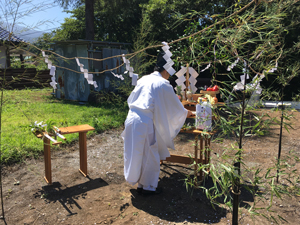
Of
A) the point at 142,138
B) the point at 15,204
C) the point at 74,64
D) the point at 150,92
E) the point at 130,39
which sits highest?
the point at 130,39

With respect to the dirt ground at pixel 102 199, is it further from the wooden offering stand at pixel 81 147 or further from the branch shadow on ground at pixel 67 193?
the wooden offering stand at pixel 81 147

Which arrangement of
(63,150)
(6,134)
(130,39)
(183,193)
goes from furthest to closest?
(130,39), (6,134), (63,150), (183,193)

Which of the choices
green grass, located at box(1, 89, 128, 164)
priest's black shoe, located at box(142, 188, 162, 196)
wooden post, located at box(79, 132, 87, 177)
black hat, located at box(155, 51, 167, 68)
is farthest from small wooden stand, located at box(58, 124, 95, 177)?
black hat, located at box(155, 51, 167, 68)

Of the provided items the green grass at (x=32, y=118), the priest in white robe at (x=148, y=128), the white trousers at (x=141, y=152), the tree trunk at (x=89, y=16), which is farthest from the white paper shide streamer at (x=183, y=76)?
the tree trunk at (x=89, y=16)

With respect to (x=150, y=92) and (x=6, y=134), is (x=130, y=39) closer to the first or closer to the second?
(x=6, y=134)

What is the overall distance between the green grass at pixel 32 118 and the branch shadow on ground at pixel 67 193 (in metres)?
0.89

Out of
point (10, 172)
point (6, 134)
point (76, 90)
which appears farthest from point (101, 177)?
point (76, 90)

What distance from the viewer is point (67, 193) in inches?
130

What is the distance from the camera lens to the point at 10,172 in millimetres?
3883

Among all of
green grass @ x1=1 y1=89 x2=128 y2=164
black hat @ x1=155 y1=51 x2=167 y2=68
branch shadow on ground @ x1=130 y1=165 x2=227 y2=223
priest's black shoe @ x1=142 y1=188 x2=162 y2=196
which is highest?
black hat @ x1=155 y1=51 x2=167 y2=68

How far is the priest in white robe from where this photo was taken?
3.11 metres

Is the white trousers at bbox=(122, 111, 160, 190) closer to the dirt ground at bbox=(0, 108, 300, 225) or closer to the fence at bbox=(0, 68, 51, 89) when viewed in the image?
A: the dirt ground at bbox=(0, 108, 300, 225)

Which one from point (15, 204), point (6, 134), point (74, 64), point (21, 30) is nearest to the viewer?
point (21, 30)

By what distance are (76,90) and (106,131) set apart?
4.45m
